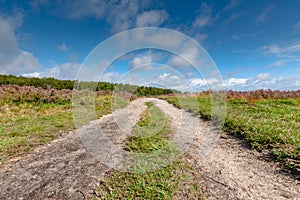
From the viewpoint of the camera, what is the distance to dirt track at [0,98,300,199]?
2816mm

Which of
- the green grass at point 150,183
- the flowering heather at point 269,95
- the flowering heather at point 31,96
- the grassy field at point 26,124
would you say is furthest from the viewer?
the flowering heather at point 269,95

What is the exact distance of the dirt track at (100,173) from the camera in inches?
111

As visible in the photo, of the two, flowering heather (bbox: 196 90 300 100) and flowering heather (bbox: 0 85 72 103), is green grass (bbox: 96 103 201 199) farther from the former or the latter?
flowering heather (bbox: 196 90 300 100)

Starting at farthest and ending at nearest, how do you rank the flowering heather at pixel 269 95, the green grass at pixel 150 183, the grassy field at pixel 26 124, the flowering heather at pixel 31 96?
1. the flowering heather at pixel 269 95
2. the flowering heather at pixel 31 96
3. the grassy field at pixel 26 124
4. the green grass at pixel 150 183

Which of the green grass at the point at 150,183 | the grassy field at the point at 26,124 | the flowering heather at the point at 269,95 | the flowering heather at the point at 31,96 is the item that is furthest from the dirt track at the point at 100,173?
the flowering heather at the point at 269,95

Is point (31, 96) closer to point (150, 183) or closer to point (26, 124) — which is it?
point (26, 124)

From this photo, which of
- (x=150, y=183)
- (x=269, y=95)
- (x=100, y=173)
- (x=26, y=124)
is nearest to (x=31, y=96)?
(x=26, y=124)

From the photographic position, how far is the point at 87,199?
2.66m

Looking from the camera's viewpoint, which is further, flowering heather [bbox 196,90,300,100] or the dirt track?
flowering heather [bbox 196,90,300,100]

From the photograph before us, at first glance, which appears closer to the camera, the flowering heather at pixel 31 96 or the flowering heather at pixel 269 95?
the flowering heather at pixel 31 96

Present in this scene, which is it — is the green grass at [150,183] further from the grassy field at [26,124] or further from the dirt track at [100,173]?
the grassy field at [26,124]

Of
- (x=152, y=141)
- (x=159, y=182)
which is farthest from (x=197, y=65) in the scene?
(x=159, y=182)

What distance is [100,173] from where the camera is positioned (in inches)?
131

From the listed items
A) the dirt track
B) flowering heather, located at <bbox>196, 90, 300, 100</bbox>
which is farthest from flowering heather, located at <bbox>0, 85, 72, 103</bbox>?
flowering heather, located at <bbox>196, 90, 300, 100</bbox>
